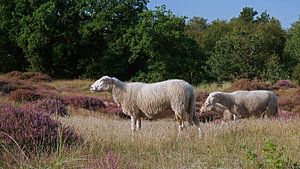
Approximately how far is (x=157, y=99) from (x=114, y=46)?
104 ft

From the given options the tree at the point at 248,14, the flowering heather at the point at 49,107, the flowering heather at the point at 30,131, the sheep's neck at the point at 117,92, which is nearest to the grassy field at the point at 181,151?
the flowering heather at the point at 30,131

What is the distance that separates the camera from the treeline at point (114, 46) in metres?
40.9

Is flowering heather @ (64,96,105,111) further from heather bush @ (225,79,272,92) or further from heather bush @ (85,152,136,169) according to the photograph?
heather bush @ (85,152,136,169)

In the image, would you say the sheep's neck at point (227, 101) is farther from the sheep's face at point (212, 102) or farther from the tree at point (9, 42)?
the tree at point (9, 42)

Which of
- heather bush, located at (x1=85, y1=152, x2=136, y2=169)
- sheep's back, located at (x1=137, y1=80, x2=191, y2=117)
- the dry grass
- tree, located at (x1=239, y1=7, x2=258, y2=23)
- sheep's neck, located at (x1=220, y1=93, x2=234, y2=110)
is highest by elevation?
tree, located at (x1=239, y1=7, x2=258, y2=23)

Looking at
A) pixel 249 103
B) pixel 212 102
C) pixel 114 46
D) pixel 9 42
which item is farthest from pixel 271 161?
pixel 9 42

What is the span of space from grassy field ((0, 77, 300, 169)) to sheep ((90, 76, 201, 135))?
4.87 feet

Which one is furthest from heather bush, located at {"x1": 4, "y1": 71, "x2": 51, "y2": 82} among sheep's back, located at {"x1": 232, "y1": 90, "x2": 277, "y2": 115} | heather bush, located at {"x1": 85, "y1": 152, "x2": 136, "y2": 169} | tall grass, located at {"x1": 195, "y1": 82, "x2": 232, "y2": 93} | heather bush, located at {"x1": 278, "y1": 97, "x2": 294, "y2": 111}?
heather bush, located at {"x1": 85, "y1": 152, "x2": 136, "y2": 169}

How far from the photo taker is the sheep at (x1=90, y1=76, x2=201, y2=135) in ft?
33.6

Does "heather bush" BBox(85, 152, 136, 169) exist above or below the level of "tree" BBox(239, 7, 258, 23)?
below

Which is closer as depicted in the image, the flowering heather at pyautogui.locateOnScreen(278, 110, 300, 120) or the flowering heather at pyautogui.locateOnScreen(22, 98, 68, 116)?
the flowering heather at pyautogui.locateOnScreen(278, 110, 300, 120)

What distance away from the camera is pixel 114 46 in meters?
41.8

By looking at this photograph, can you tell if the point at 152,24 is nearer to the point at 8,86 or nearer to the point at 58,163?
the point at 8,86

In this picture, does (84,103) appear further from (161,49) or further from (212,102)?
(161,49)
